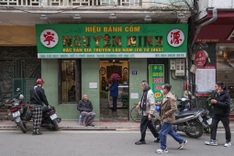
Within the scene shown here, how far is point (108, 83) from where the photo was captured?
1329 cm

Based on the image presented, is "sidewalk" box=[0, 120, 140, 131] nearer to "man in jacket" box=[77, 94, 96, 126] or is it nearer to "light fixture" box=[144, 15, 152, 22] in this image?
"man in jacket" box=[77, 94, 96, 126]

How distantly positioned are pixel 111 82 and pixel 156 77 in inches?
89.6

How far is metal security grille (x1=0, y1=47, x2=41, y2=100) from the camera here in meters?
11.7

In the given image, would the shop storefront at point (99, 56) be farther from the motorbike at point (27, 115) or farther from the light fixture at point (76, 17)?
the motorbike at point (27, 115)

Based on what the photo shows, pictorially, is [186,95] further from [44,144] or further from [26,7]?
[26,7]

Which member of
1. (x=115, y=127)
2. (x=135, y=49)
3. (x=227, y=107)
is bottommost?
(x=115, y=127)

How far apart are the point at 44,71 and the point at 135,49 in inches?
146

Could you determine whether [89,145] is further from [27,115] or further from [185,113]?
[185,113]

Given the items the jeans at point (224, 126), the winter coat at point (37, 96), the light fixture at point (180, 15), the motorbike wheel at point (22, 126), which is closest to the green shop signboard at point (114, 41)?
the light fixture at point (180, 15)

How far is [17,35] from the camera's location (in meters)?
11.1

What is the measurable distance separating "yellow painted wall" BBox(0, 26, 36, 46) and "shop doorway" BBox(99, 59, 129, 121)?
3.08 meters

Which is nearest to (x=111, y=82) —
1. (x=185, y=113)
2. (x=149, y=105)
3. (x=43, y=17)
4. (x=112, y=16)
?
(x=112, y=16)

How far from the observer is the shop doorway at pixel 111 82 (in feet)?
40.2

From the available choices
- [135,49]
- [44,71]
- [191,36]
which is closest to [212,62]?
[191,36]
